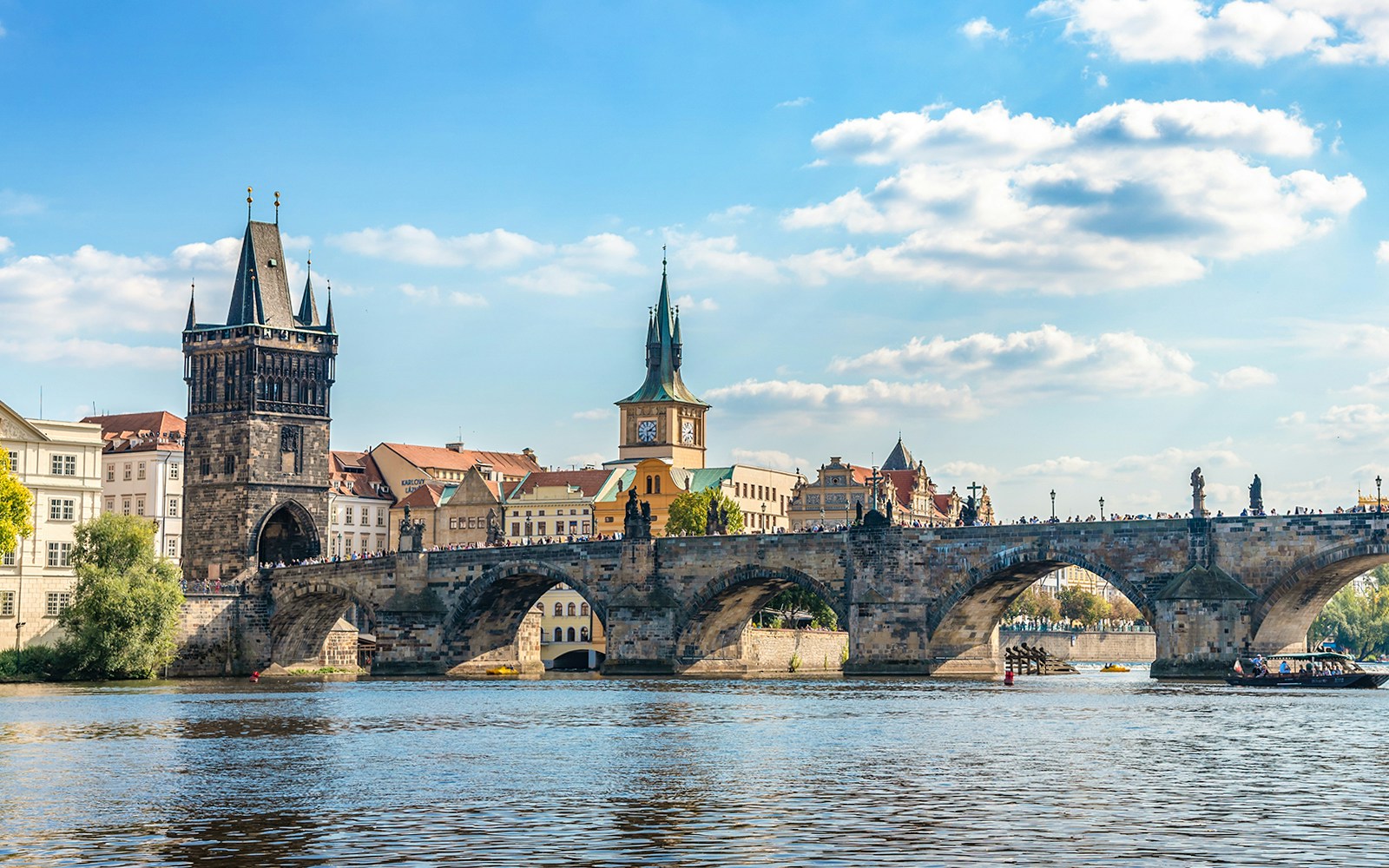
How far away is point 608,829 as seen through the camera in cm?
3044

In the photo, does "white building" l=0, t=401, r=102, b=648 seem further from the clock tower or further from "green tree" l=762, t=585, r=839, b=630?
the clock tower

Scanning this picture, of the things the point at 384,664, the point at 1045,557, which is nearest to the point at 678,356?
the point at 384,664

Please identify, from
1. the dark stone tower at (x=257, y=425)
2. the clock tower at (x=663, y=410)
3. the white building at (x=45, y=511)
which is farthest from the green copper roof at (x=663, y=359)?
the white building at (x=45, y=511)

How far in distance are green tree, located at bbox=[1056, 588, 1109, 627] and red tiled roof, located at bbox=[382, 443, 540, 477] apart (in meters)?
57.0

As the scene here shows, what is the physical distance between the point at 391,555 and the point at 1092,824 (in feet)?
269

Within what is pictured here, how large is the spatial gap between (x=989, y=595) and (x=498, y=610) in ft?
103

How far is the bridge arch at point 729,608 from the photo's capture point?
94062mm

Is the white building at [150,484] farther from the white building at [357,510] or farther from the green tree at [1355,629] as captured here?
the green tree at [1355,629]

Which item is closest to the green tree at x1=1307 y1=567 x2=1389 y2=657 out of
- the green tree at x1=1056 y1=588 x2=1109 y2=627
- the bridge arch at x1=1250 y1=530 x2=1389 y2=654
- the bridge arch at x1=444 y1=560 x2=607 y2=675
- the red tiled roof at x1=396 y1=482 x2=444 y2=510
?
the green tree at x1=1056 y1=588 x2=1109 y2=627

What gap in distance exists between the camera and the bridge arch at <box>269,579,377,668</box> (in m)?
112

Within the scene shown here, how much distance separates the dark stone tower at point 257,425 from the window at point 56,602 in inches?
829

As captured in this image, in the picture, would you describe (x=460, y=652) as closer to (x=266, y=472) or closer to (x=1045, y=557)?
(x=266, y=472)

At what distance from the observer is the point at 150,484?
412 ft

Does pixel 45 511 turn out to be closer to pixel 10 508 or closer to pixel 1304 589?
pixel 10 508
